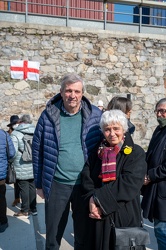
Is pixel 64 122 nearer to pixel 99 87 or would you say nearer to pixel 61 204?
pixel 61 204

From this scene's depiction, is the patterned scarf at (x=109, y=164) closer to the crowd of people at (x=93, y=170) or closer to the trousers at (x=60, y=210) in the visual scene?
the crowd of people at (x=93, y=170)

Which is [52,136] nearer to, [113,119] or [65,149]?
[65,149]

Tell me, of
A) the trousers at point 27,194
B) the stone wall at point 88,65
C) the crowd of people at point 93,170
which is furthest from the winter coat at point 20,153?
the stone wall at point 88,65

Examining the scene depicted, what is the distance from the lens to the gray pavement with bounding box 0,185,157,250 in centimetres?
310

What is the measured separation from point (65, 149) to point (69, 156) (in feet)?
0.23

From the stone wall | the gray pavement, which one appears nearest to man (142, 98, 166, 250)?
the gray pavement

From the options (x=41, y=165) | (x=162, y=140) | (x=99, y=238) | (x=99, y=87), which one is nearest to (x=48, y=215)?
(x=41, y=165)

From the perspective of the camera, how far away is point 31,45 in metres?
7.75

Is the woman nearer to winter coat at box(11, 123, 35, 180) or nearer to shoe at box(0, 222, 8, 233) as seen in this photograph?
shoe at box(0, 222, 8, 233)

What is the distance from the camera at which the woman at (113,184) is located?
74.7 inches

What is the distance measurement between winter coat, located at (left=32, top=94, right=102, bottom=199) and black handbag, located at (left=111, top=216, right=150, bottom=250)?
0.69 m

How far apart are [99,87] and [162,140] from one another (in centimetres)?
605

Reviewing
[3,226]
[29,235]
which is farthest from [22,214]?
[29,235]

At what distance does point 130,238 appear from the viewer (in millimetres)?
1888
